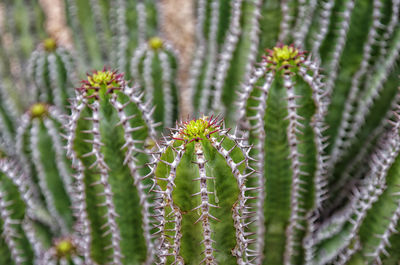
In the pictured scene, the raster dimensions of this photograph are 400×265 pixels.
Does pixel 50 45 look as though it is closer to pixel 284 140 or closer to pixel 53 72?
pixel 53 72

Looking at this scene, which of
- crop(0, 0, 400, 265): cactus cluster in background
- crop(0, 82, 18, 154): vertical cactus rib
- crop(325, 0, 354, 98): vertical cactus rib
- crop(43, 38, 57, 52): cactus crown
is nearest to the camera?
crop(0, 0, 400, 265): cactus cluster in background

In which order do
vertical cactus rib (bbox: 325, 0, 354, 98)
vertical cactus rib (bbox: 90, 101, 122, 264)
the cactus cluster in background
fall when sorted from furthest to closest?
vertical cactus rib (bbox: 325, 0, 354, 98) < vertical cactus rib (bbox: 90, 101, 122, 264) < the cactus cluster in background

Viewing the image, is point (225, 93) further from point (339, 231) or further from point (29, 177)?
point (29, 177)

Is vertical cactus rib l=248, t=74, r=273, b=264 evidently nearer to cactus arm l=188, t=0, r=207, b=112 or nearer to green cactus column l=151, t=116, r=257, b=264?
green cactus column l=151, t=116, r=257, b=264

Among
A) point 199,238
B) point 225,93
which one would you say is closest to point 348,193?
point 225,93

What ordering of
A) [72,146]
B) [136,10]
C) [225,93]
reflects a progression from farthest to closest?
[136,10]
[225,93]
[72,146]

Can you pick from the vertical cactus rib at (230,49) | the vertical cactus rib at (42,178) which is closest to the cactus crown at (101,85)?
the vertical cactus rib at (42,178)

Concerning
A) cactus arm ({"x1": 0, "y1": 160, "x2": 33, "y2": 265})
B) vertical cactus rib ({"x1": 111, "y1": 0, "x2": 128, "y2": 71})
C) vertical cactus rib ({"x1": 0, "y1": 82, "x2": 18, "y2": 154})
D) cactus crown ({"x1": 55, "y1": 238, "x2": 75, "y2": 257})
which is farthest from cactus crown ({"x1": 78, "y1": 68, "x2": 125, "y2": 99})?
vertical cactus rib ({"x1": 0, "y1": 82, "x2": 18, "y2": 154})
